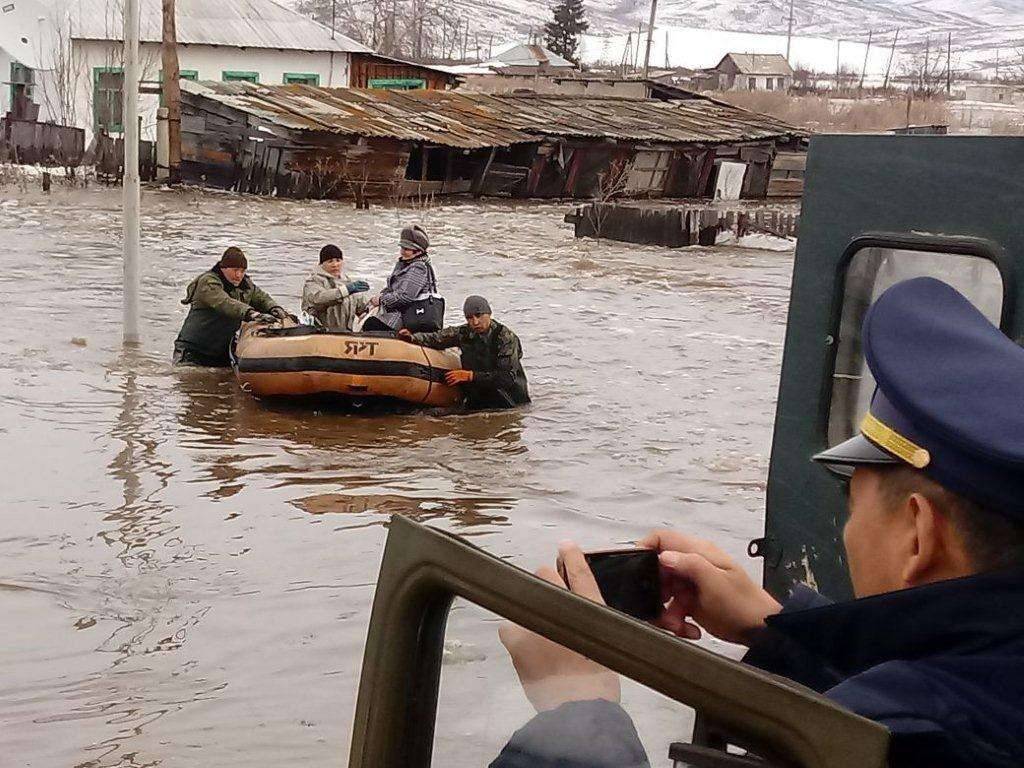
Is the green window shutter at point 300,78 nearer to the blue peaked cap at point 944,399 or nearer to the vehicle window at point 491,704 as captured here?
the vehicle window at point 491,704

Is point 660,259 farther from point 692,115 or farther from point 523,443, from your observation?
point 692,115

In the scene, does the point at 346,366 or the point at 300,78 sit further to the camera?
the point at 300,78

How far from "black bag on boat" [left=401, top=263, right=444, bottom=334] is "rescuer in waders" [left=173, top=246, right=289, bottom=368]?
1147mm

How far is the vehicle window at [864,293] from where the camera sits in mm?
3539

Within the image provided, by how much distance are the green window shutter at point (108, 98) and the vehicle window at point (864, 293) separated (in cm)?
3911

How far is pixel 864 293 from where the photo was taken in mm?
3896

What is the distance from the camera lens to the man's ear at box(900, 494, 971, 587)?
1.49m

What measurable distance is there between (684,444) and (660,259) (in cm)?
1556

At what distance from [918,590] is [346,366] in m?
10.7

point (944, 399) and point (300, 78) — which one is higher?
point (300, 78)

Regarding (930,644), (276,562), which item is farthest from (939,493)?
(276,562)

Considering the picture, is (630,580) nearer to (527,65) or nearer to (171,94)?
(171,94)

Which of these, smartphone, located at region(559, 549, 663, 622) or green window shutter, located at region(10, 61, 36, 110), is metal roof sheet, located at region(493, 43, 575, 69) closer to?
green window shutter, located at region(10, 61, 36, 110)

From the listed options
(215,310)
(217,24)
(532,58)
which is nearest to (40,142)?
(217,24)
